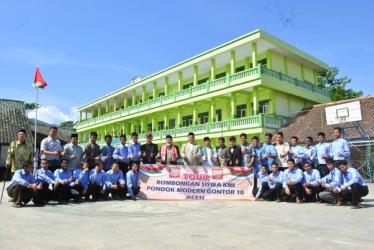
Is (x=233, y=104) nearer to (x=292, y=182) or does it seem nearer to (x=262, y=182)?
(x=262, y=182)

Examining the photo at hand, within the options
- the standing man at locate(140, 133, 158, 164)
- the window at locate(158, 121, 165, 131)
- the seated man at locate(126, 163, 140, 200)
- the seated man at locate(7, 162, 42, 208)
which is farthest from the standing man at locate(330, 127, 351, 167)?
the window at locate(158, 121, 165, 131)

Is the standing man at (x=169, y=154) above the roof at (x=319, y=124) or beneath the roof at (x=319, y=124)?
beneath

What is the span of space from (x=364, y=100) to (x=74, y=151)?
18303 mm

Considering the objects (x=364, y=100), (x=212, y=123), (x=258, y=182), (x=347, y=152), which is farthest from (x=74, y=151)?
(x=364, y=100)

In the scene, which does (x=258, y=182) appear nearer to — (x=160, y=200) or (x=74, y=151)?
(x=160, y=200)

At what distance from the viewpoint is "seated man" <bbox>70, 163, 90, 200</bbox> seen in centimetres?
931

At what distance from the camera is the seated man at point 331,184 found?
8.48 metres

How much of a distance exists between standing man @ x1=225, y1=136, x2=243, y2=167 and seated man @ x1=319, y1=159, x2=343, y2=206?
2.46 metres

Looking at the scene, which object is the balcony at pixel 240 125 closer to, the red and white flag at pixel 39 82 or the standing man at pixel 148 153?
the red and white flag at pixel 39 82

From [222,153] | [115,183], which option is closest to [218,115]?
[222,153]

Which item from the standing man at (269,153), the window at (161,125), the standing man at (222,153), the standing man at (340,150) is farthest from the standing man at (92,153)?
the window at (161,125)

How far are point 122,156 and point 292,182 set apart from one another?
16.0 feet

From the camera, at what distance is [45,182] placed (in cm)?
883

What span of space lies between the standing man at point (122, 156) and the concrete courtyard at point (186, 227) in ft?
6.68
